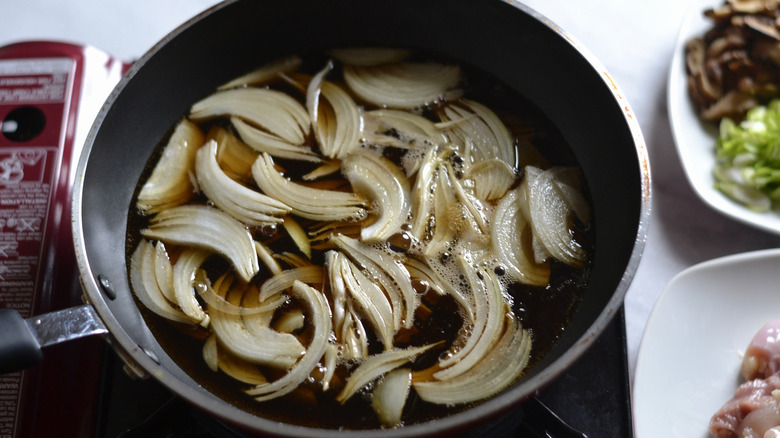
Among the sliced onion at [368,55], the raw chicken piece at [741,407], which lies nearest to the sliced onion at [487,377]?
the raw chicken piece at [741,407]

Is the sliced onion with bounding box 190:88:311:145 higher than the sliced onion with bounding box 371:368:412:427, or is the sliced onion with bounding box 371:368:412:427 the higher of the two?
the sliced onion with bounding box 190:88:311:145

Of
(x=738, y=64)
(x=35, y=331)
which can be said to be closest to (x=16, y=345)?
(x=35, y=331)

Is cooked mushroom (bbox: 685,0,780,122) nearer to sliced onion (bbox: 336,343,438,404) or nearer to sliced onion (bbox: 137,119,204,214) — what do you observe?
sliced onion (bbox: 336,343,438,404)

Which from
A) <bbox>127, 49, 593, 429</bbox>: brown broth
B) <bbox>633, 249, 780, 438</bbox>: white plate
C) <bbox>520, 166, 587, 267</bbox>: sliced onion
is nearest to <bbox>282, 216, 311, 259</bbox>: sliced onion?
<bbox>127, 49, 593, 429</bbox>: brown broth

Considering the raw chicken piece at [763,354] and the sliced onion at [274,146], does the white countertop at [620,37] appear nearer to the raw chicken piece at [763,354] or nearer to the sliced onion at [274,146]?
the raw chicken piece at [763,354]

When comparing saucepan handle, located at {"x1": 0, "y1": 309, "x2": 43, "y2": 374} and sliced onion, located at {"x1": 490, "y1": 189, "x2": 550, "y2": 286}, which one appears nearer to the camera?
saucepan handle, located at {"x1": 0, "y1": 309, "x2": 43, "y2": 374}

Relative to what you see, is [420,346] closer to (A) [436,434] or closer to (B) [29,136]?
(A) [436,434]
